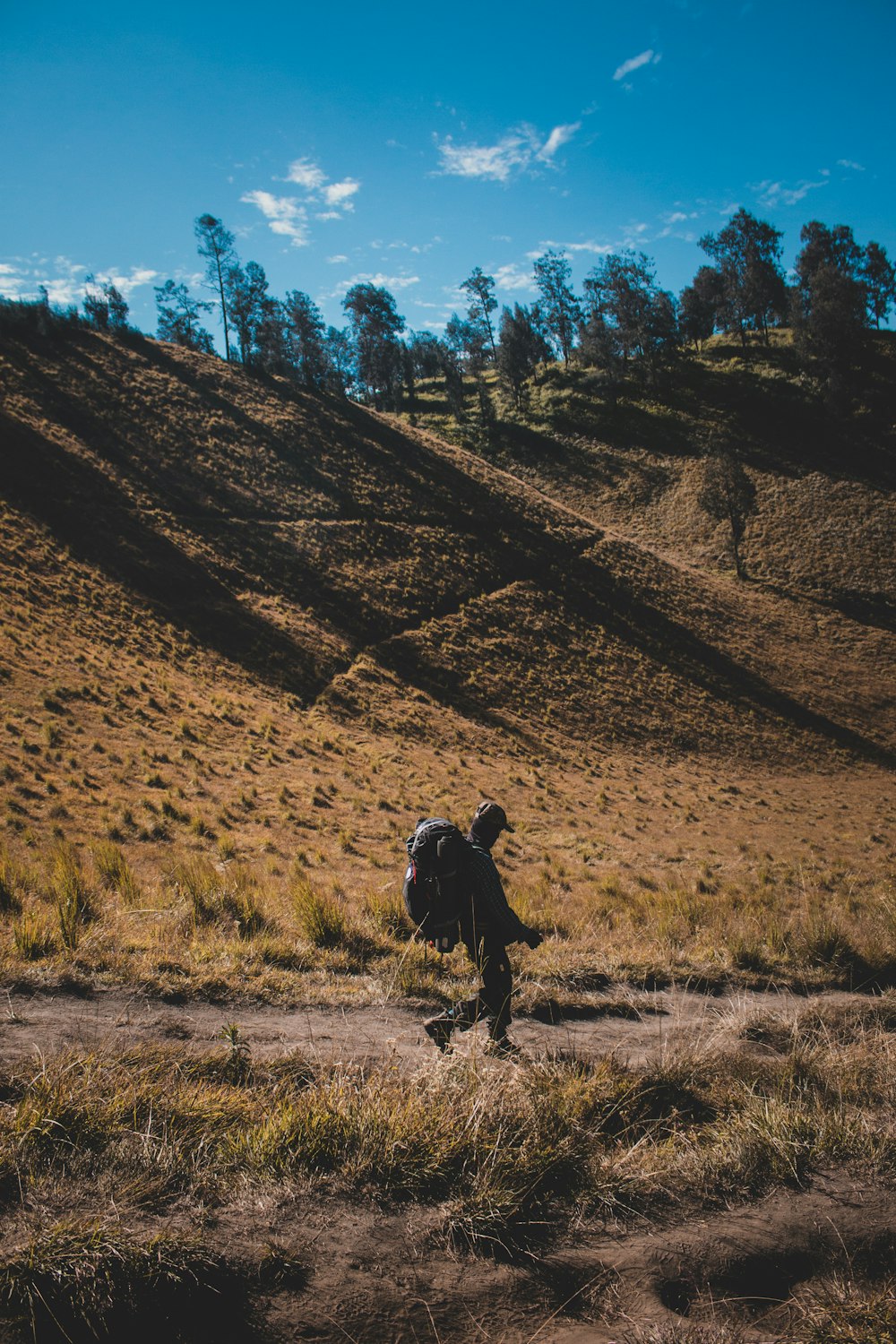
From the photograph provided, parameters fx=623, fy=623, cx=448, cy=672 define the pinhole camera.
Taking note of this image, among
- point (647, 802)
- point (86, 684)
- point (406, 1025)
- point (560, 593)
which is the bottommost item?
point (647, 802)

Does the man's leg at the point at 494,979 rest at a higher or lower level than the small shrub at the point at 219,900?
higher

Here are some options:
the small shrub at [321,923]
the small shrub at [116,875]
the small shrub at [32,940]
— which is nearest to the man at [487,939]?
the small shrub at [321,923]

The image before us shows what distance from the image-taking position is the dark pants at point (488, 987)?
4586mm

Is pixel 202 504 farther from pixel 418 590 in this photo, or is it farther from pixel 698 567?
pixel 698 567

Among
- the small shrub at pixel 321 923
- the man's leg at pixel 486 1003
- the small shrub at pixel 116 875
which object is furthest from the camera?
the small shrub at pixel 116 875

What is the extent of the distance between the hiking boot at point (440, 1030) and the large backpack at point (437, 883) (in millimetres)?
526

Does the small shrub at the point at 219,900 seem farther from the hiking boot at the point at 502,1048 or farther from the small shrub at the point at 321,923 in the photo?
the hiking boot at the point at 502,1048

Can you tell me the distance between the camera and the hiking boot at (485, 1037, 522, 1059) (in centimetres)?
434

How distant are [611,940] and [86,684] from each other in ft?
62.5

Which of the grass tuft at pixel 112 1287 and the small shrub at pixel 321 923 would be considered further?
the small shrub at pixel 321 923

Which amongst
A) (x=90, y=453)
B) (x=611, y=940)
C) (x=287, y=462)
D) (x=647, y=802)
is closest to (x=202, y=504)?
(x=90, y=453)

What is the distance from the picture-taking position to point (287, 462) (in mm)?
46375

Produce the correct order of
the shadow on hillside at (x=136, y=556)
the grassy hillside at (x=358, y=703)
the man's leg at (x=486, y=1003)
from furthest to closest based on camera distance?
the shadow on hillside at (x=136, y=556)
the grassy hillside at (x=358, y=703)
the man's leg at (x=486, y=1003)

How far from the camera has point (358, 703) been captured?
2852 centimetres
